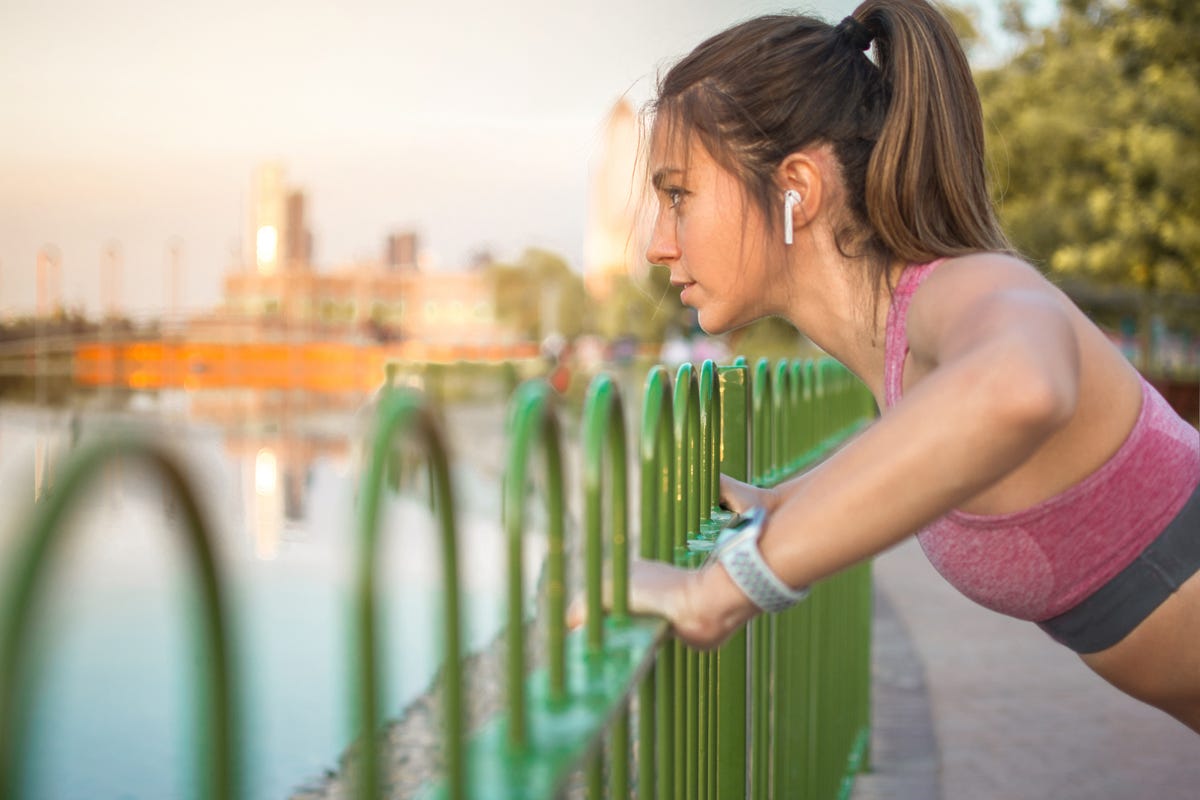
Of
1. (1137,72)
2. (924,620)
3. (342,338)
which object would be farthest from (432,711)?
(342,338)

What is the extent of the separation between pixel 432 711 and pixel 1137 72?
1339cm

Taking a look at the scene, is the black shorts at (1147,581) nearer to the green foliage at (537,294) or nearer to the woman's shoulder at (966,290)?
the woman's shoulder at (966,290)

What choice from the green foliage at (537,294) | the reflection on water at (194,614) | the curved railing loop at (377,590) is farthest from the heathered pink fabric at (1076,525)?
the green foliage at (537,294)

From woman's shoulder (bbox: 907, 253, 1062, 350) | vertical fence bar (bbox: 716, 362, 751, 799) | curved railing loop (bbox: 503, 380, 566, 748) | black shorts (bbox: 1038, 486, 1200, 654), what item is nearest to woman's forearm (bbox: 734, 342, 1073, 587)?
woman's shoulder (bbox: 907, 253, 1062, 350)

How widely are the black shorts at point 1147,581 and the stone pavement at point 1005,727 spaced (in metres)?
2.45

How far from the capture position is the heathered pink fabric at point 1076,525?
1363 millimetres

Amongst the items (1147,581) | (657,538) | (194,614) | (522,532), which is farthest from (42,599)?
(1147,581)

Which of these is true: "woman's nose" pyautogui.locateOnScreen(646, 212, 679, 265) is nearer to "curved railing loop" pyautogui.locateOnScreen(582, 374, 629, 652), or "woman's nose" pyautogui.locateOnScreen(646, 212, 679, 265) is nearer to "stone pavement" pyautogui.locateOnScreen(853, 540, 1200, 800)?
"curved railing loop" pyautogui.locateOnScreen(582, 374, 629, 652)

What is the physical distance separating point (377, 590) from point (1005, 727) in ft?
13.4

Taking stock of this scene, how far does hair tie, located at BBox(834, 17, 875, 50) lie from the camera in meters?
1.60

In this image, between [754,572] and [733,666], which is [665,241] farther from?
[733,666]

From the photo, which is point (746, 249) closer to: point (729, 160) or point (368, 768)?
point (729, 160)

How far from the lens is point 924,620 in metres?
6.26

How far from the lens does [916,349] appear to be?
1366 mm
